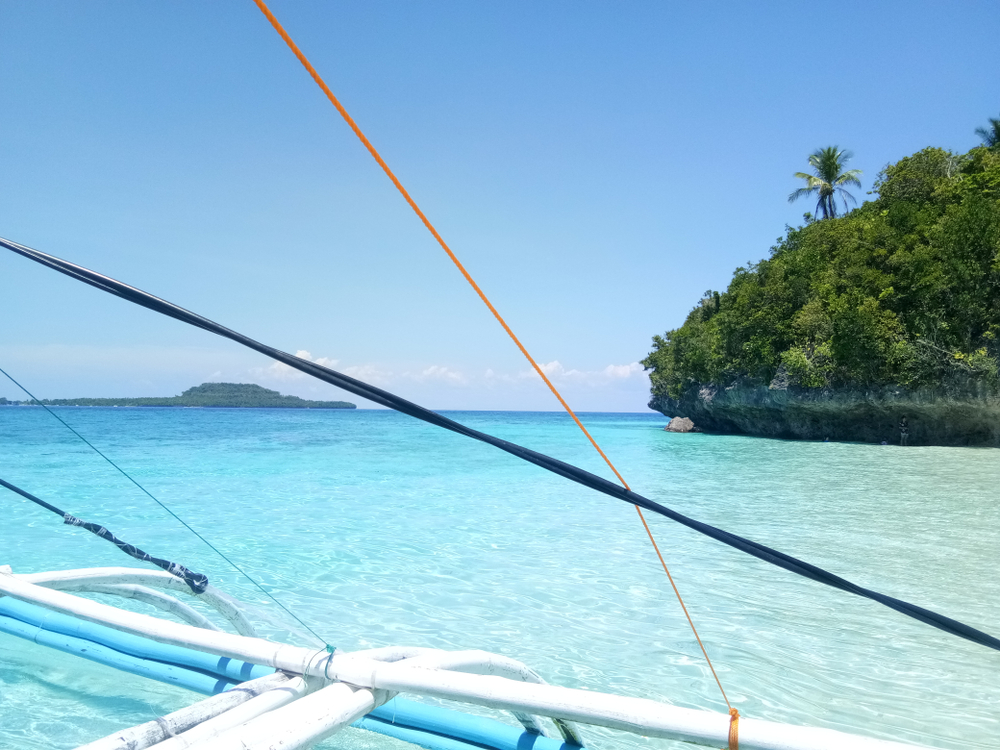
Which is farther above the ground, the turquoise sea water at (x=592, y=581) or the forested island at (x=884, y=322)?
the forested island at (x=884, y=322)

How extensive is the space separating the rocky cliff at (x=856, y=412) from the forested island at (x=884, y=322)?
0.07 metres

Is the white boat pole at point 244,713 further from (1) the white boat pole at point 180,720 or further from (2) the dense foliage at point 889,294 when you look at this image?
(2) the dense foliage at point 889,294

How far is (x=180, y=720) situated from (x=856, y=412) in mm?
37565

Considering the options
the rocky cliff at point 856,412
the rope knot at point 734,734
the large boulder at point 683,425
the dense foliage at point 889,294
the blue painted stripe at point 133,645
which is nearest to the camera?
the rope knot at point 734,734

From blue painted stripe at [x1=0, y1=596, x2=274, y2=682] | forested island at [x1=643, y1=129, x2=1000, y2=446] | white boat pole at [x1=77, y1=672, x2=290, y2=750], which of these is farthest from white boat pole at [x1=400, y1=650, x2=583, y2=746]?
forested island at [x1=643, y1=129, x2=1000, y2=446]

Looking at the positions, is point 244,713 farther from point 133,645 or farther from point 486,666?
point 133,645

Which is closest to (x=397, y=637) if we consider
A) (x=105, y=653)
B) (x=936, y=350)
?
(x=105, y=653)

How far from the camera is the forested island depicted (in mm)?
27859

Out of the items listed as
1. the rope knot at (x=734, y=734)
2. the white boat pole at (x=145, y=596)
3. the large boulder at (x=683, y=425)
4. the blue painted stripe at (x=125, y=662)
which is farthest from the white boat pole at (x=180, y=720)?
the large boulder at (x=683, y=425)

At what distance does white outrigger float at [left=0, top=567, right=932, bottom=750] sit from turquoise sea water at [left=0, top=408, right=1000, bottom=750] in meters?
0.48

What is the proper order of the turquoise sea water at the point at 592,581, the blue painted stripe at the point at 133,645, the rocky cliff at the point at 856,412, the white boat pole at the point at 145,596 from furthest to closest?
the rocky cliff at the point at 856,412 < the turquoise sea water at the point at 592,581 < the white boat pole at the point at 145,596 < the blue painted stripe at the point at 133,645

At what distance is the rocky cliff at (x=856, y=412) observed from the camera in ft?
93.8

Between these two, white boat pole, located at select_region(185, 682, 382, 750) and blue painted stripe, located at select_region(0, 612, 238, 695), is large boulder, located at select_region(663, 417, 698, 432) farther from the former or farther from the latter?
white boat pole, located at select_region(185, 682, 382, 750)

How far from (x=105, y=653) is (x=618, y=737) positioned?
247 cm
